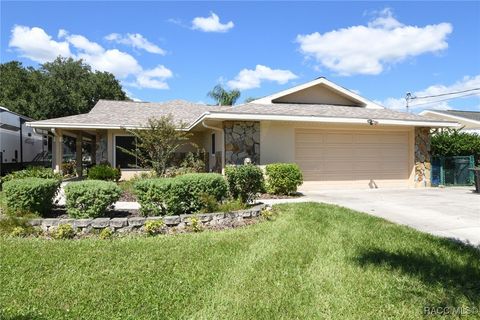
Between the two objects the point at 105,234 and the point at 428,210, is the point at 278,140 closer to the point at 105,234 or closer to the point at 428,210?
the point at 428,210

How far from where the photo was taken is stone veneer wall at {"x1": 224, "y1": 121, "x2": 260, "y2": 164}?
43.1 feet

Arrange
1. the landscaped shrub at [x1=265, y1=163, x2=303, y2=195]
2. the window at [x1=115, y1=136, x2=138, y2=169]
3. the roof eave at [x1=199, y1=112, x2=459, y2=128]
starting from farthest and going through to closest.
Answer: the window at [x1=115, y1=136, x2=138, y2=169]
the roof eave at [x1=199, y1=112, x2=459, y2=128]
the landscaped shrub at [x1=265, y1=163, x2=303, y2=195]

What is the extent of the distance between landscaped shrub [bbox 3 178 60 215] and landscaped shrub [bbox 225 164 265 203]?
14.1 feet

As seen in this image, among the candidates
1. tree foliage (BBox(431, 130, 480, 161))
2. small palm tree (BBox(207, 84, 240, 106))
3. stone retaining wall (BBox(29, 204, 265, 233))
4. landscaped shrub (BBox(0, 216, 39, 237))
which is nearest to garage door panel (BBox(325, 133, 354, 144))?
tree foliage (BBox(431, 130, 480, 161))

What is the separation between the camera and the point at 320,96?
1662 centimetres

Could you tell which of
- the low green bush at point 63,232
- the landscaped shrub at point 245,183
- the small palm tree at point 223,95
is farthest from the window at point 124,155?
the small palm tree at point 223,95

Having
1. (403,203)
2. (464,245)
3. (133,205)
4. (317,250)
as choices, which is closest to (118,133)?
(133,205)

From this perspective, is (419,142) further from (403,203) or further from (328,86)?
(403,203)

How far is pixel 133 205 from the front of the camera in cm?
983

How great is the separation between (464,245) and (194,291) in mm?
4472

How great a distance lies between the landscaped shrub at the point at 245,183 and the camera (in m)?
9.33

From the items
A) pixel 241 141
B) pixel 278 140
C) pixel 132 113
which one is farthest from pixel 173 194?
pixel 132 113

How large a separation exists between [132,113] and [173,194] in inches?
556

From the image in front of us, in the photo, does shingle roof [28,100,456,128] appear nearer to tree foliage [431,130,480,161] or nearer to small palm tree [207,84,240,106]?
tree foliage [431,130,480,161]
